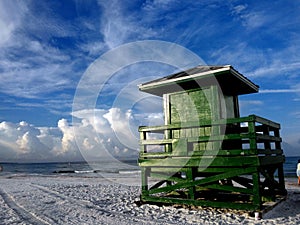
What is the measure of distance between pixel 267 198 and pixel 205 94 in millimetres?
3953

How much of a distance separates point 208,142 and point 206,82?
1.94 meters

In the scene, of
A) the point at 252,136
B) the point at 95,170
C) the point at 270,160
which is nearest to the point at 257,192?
the point at 252,136

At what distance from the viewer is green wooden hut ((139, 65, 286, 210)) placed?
741 cm

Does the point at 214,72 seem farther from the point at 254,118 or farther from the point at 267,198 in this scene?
the point at 267,198

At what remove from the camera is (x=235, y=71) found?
8.13 metres

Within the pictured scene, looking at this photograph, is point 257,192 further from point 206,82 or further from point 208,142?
point 206,82

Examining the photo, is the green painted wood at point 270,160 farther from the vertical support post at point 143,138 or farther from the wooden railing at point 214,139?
the vertical support post at point 143,138

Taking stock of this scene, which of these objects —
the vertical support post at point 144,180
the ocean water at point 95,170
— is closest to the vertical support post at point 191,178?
the vertical support post at point 144,180

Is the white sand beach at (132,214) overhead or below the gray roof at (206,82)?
below

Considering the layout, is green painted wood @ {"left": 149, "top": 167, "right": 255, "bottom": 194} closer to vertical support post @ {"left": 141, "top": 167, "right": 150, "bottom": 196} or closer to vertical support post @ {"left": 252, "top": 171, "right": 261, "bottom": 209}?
vertical support post @ {"left": 252, "top": 171, "right": 261, "bottom": 209}

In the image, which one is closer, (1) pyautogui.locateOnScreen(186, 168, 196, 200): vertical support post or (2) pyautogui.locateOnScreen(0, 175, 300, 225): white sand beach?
(2) pyautogui.locateOnScreen(0, 175, 300, 225): white sand beach

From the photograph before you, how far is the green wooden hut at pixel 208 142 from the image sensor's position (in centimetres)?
741

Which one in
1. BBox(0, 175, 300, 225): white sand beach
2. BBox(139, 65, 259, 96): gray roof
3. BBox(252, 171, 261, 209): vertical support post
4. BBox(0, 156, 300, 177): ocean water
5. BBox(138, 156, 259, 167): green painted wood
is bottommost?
BBox(0, 156, 300, 177): ocean water

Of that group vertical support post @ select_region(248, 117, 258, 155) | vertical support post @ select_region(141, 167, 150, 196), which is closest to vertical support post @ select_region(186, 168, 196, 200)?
vertical support post @ select_region(141, 167, 150, 196)
